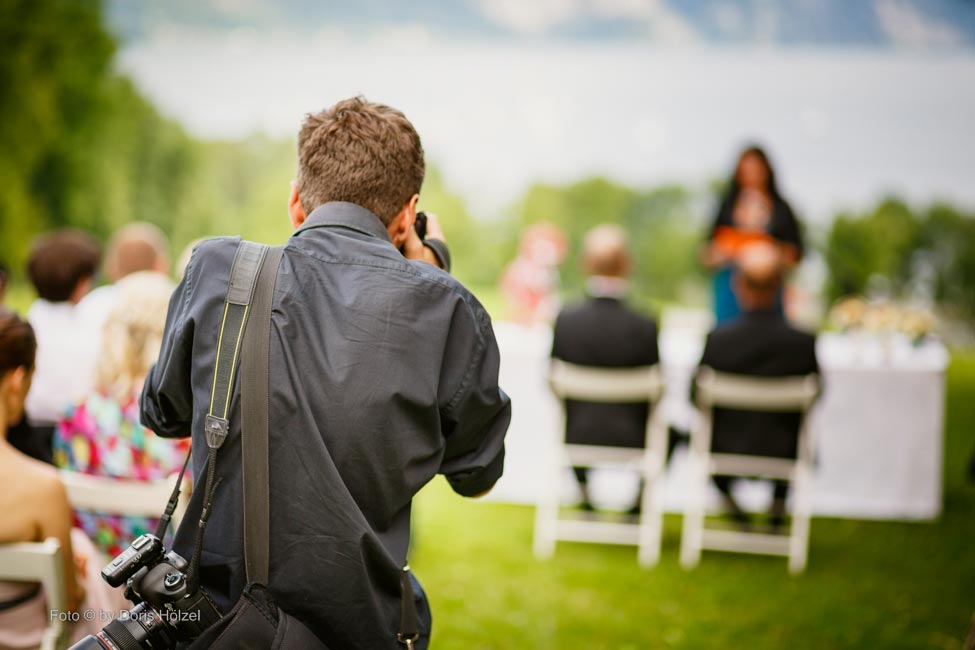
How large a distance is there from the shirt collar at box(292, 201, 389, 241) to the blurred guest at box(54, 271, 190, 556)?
4.24 ft

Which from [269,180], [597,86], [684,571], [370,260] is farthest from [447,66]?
[370,260]

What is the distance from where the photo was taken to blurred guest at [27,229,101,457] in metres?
3.49

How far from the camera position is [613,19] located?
35.9ft

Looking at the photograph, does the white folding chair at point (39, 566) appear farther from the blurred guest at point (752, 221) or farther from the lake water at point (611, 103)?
the lake water at point (611, 103)

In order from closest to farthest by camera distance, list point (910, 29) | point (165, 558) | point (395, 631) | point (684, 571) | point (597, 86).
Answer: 1. point (165, 558)
2. point (395, 631)
3. point (684, 571)
4. point (910, 29)
5. point (597, 86)

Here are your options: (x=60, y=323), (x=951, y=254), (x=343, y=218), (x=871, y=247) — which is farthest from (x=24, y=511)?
(x=951, y=254)

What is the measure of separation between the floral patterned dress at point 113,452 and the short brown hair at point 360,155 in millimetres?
1298

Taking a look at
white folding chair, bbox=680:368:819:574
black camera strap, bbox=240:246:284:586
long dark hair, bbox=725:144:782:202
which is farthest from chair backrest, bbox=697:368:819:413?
black camera strap, bbox=240:246:284:586

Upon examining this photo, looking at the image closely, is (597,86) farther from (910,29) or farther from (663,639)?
(663,639)

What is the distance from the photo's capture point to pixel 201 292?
1451 mm

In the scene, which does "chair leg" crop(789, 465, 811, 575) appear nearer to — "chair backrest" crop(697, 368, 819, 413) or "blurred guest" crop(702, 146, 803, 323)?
"chair backrest" crop(697, 368, 819, 413)

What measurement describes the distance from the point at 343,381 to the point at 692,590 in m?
2.86

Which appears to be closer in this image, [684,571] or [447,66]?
[684,571]

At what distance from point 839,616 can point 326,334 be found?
2957mm
